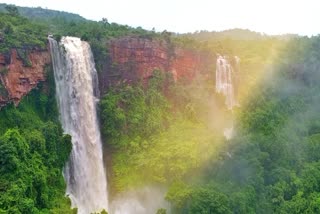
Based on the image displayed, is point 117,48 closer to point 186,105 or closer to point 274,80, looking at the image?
point 186,105

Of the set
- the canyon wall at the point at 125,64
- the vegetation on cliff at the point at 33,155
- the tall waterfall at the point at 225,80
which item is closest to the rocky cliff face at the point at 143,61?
the canyon wall at the point at 125,64

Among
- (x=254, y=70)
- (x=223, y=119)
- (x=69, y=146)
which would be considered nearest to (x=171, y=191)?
(x=69, y=146)

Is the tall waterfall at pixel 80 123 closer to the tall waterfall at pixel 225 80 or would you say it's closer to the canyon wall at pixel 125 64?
the canyon wall at pixel 125 64

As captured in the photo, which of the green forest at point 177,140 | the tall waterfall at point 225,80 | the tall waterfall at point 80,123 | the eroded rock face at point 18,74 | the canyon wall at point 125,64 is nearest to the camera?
the green forest at point 177,140

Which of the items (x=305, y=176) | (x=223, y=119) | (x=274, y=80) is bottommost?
(x=305, y=176)

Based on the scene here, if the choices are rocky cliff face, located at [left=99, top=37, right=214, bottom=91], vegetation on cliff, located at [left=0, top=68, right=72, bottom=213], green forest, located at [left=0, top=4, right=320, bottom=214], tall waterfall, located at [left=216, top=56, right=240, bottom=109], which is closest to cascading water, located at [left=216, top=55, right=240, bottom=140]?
tall waterfall, located at [left=216, top=56, right=240, bottom=109]

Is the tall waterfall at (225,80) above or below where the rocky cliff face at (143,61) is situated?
below

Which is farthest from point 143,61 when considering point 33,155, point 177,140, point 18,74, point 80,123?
point 33,155

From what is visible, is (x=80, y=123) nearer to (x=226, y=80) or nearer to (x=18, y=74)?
(x=18, y=74)
